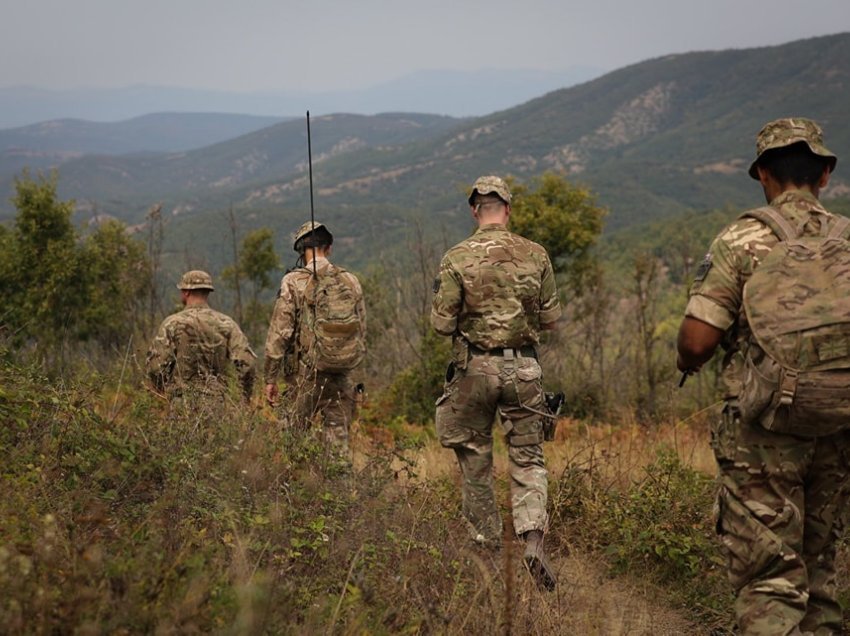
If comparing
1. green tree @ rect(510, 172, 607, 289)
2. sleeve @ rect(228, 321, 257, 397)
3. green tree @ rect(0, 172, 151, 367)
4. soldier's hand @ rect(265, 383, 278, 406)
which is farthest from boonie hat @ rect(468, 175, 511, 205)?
green tree @ rect(0, 172, 151, 367)

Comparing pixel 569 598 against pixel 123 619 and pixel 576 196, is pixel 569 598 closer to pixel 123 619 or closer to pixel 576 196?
pixel 123 619

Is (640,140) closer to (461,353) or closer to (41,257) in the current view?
(41,257)

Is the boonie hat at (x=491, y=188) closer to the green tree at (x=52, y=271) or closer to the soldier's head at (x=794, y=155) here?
the soldier's head at (x=794, y=155)

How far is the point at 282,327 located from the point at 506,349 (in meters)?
2.09

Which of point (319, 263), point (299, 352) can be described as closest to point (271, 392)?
point (299, 352)

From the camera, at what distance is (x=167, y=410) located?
438 centimetres

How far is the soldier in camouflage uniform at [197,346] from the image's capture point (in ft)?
18.4

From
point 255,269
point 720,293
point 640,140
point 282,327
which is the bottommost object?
point 255,269

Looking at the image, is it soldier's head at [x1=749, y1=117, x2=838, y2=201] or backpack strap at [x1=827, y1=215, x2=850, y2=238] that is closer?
backpack strap at [x1=827, y1=215, x2=850, y2=238]

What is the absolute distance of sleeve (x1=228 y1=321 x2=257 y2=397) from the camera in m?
5.77

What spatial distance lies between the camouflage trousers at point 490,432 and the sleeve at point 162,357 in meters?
2.38

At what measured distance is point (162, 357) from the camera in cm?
562

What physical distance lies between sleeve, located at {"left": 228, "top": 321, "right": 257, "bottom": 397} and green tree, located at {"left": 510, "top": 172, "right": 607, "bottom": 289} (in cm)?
975

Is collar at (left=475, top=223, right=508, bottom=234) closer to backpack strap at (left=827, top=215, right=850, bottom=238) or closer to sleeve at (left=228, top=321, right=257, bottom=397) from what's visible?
backpack strap at (left=827, top=215, right=850, bottom=238)
